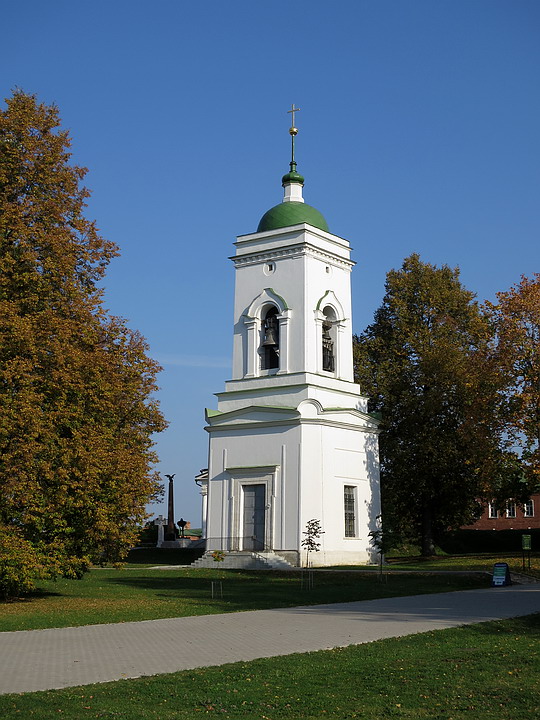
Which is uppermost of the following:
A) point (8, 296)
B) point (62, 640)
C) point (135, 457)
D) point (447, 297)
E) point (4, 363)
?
point (447, 297)

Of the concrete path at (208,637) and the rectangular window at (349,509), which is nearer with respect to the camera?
the concrete path at (208,637)

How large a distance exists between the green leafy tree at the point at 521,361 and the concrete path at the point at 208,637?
14.0m

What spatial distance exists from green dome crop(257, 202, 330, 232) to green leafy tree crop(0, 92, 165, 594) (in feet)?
47.8

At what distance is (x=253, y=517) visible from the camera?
35375mm

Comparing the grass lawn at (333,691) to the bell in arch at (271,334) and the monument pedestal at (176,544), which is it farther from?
the monument pedestal at (176,544)

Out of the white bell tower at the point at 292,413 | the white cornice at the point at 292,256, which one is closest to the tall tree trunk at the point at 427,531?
the white bell tower at the point at 292,413

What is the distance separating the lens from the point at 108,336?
2580cm

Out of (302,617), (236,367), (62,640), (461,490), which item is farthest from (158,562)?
(62,640)

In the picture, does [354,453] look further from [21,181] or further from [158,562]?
[21,181]

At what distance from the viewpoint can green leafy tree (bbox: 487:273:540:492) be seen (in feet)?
110

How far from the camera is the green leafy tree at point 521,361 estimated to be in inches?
1319

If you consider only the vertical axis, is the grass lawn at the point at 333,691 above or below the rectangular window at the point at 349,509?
below

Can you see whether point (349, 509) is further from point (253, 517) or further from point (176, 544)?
point (176, 544)

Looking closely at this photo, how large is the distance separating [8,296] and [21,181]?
3.30 meters
